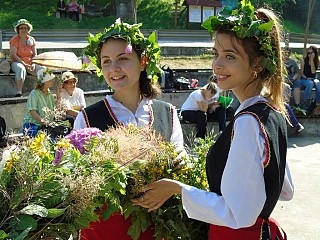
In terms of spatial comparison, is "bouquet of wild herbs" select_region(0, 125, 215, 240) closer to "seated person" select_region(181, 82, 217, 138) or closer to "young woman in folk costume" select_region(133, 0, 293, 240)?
"young woman in folk costume" select_region(133, 0, 293, 240)

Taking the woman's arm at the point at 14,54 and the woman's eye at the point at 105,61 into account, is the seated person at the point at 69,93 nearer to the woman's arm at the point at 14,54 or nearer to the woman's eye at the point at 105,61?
the woman's arm at the point at 14,54

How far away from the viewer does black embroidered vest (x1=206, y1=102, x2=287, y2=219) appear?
6.28 ft

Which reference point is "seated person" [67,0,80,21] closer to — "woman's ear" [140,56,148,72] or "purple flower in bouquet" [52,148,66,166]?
"woman's ear" [140,56,148,72]

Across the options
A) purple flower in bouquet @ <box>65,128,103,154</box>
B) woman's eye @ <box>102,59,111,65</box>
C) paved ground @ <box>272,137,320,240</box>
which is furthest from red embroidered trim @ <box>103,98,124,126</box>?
paved ground @ <box>272,137,320,240</box>

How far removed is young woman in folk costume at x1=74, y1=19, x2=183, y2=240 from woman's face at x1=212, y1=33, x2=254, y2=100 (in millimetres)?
674

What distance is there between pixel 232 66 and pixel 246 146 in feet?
1.16

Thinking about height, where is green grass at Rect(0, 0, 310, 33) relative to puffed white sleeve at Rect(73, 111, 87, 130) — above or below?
below

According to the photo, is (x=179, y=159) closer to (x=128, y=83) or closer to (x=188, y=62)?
(x=128, y=83)

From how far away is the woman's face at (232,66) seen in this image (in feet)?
6.78

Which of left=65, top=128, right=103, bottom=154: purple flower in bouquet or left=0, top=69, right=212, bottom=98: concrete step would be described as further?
left=0, top=69, right=212, bottom=98: concrete step

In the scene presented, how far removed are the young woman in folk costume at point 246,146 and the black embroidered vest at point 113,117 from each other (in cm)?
72

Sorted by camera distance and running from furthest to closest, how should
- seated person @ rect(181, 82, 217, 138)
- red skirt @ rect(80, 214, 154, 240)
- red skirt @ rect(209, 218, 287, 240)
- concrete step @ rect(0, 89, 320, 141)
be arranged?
1. seated person @ rect(181, 82, 217, 138)
2. concrete step @ rect(0, 89, 320, 141)
3. red skirt @ rect(80, 214, 154, 240)
4. red skirt @ rect(209, 218, 287, 240)

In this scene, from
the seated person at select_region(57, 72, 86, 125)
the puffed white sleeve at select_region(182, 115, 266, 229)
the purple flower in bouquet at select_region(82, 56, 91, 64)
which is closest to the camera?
the puffed white sleeve at select_region(182, 115, 266, 229)

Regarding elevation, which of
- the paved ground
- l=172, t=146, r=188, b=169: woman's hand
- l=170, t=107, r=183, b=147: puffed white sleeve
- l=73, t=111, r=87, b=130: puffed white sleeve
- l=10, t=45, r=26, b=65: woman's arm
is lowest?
the paved ground
